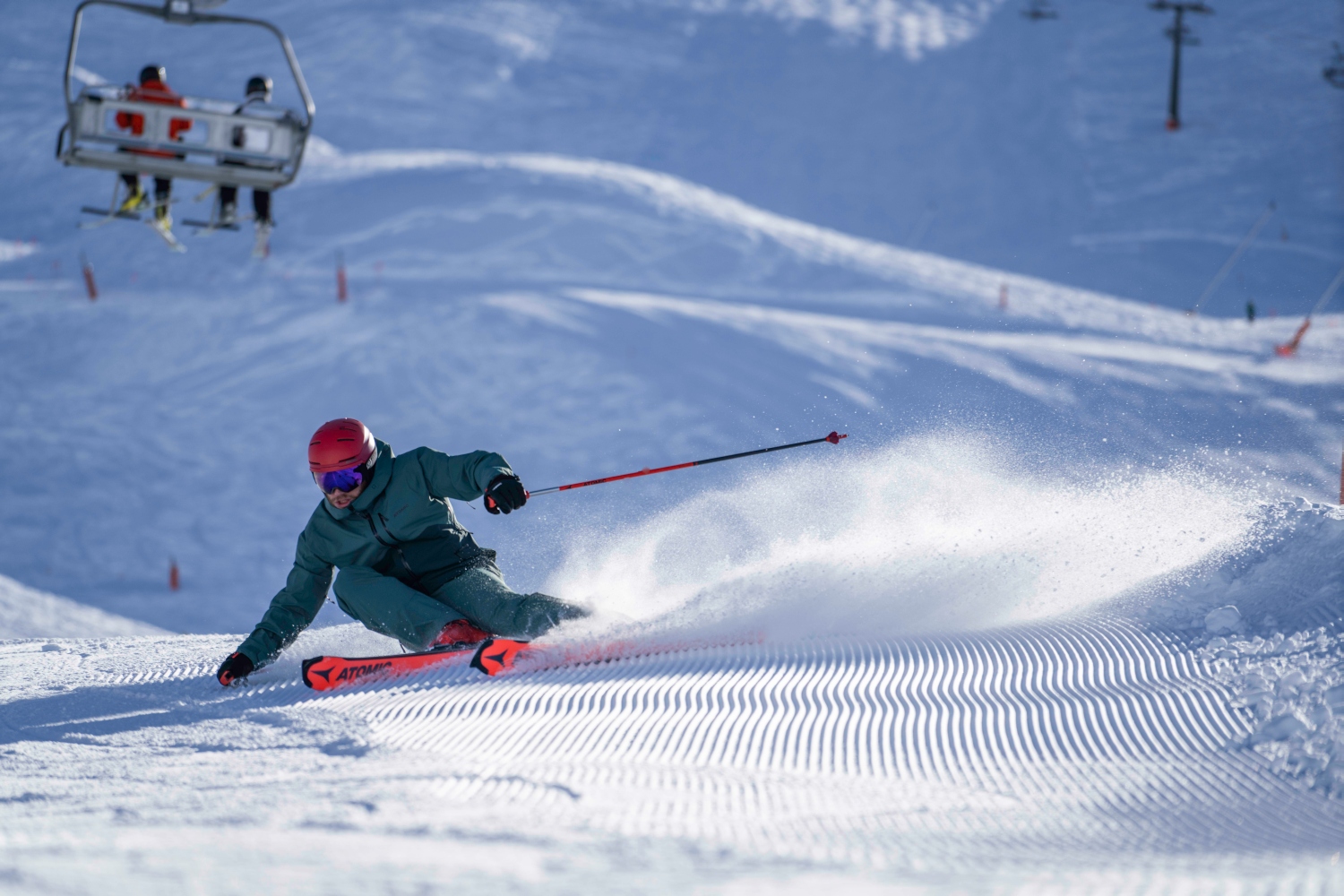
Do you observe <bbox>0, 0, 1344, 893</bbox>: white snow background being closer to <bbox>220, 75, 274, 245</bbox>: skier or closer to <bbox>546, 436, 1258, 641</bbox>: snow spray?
<bbox>546, 436, 1258, 641</bbox>: snow spray

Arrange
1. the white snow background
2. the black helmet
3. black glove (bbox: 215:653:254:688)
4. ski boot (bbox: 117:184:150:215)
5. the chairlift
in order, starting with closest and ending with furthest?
the white snow background < black glove (bbox: 215:653:254:688) < the chairlift < the black helmet < ski boot (bbox: 117:184:150:215)

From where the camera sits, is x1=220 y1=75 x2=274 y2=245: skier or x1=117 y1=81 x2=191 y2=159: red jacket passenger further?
x1=220 y1=75 x2=274 y2=245: skier

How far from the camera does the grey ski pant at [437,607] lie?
14.7ft

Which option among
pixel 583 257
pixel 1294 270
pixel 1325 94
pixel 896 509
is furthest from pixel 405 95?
pixel 896 509

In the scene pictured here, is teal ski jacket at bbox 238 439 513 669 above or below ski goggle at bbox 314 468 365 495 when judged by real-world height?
below

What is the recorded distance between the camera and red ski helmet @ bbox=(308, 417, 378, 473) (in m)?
4.37

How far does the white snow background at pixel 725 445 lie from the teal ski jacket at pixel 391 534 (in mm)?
245

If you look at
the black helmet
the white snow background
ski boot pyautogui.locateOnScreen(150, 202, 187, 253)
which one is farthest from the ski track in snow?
the black helmet

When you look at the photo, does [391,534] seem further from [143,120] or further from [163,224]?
[163,224]

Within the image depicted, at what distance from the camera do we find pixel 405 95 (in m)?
28.7

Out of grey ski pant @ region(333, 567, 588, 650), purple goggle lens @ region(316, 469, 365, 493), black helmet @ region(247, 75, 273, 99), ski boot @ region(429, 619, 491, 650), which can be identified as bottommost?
ski boot @ region(429, 619, 491, 650)

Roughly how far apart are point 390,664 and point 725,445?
7.41 metres

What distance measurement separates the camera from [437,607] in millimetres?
4543

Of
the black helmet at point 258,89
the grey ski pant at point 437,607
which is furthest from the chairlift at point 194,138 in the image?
the grey ski pant at point 437,607
